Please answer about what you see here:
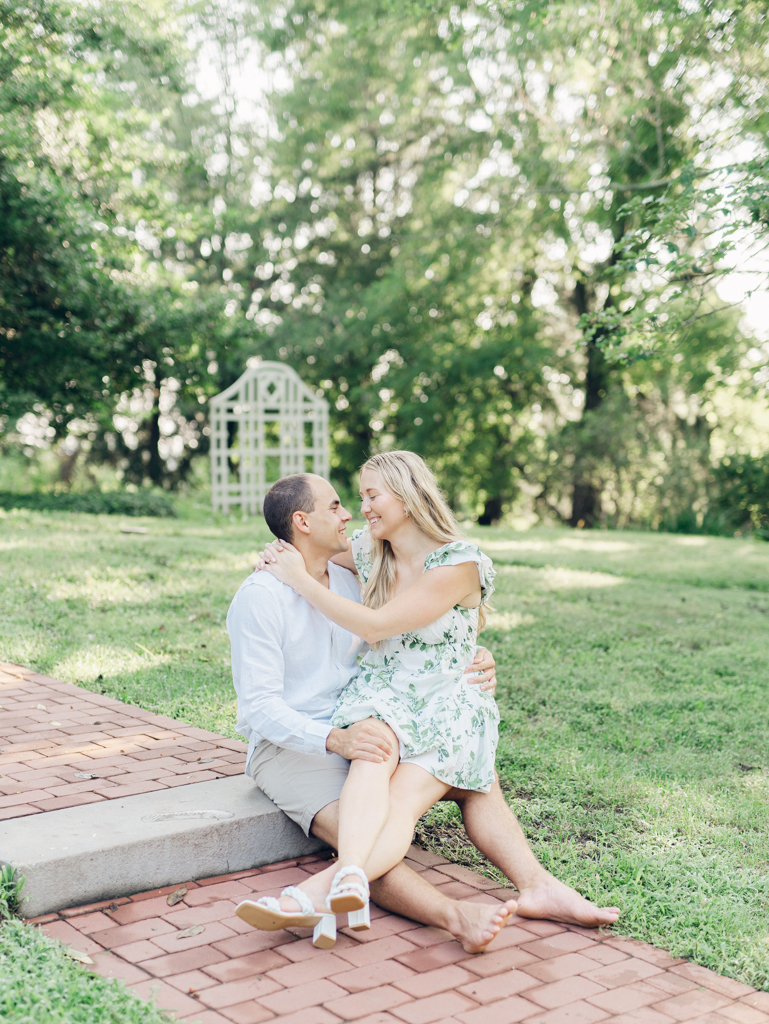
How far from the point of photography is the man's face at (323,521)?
3271 millimetres

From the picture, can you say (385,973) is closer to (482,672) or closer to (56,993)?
(56,993)

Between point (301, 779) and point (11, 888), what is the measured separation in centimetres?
90

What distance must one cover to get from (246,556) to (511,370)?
12731 mm

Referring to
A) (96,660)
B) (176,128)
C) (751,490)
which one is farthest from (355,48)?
(96,660)

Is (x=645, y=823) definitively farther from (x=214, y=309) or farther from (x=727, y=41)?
(x=214, y=309)

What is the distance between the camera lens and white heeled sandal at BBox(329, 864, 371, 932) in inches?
97.8

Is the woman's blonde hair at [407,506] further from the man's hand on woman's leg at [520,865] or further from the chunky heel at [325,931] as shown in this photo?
the chunky heel at [325,931]

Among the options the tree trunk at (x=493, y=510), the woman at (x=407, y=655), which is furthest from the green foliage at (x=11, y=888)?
the tree trunk at (x=493, y=510)

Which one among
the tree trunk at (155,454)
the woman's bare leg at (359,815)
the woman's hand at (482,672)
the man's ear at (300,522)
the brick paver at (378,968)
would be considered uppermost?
the tree trunk at (155,454)

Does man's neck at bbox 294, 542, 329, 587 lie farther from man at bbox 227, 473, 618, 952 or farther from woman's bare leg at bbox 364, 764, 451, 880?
woman's bare leg at bbox 364, 764, 451, 880

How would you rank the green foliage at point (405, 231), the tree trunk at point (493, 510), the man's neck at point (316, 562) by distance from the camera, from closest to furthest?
the man's neck at point (316, 562) < the green foliage at point (405, 231) < the tree trunk at point (493, 510)

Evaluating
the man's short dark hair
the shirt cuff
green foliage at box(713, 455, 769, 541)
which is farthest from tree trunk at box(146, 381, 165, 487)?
the shirt cuff

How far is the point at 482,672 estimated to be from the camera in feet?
10.8

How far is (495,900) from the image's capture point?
3016 millimetres
